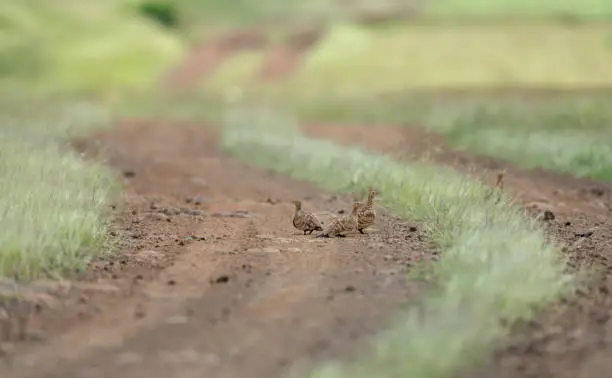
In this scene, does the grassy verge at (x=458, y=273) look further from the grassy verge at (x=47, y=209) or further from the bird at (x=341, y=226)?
the grassy verge at (x=47, y=209)

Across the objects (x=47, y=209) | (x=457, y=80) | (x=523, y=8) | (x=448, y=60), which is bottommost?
(x=47, y=209)

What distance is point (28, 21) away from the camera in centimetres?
3484

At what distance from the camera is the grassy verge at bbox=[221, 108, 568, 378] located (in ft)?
15.4

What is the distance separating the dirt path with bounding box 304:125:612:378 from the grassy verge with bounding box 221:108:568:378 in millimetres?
140

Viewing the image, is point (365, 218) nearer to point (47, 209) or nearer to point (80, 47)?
point (47, 209)

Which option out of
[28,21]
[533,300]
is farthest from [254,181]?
[28,21]

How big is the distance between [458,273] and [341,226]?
6.90 feet

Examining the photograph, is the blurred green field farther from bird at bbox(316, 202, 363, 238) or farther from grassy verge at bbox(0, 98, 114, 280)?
bird at bbox(316, 202, 363, 238)

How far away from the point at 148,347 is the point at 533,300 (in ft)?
6.99

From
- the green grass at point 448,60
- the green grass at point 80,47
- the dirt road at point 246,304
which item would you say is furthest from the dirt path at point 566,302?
the green grass at point 80,47

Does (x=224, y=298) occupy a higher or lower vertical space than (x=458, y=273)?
lower

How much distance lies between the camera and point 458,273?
5.99 m

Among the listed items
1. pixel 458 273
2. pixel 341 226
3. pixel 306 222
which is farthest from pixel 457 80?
pixel 458 273

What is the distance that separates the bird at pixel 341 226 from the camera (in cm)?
799
